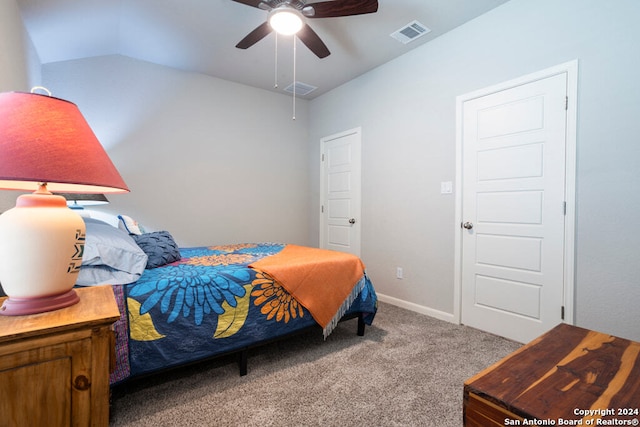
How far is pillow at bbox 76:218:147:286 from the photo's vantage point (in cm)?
149

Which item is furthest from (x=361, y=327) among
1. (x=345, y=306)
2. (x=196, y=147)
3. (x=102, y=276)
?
(x=196, y=147)

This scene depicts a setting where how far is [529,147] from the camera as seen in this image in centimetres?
227

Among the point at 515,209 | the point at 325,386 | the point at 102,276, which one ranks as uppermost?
the point at 515,209

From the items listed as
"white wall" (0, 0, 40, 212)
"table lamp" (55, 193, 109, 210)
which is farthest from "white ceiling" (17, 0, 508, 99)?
"table lamp" (55, 193, 109, 210)

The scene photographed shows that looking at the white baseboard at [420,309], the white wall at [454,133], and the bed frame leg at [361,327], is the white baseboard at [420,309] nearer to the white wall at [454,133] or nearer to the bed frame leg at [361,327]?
the white wall at [454,133]

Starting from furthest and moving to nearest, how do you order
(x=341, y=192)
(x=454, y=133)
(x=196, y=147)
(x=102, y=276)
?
1. (x=341, y=192)
2. (x=196, y=147)
3. (x=454, y=133)
4. (x=102, y=276)

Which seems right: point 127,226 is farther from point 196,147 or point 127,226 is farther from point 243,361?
point 196,147

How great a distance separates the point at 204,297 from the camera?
171 centimetres

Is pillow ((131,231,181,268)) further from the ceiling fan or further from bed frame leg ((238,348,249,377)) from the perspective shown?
the ceiling fan

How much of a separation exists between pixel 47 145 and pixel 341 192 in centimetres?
336

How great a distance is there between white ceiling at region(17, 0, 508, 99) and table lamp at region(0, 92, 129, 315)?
6.62ft

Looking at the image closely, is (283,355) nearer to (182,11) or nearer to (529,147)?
(529,147)

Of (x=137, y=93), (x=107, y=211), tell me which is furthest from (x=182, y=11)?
(x=107, y=211)

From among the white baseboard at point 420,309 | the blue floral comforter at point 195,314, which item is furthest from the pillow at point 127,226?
the white baseboard at point 420,309
